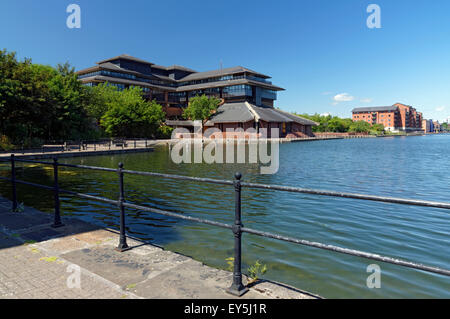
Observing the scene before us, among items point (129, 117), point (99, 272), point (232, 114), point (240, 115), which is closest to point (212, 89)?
point (232, 114)

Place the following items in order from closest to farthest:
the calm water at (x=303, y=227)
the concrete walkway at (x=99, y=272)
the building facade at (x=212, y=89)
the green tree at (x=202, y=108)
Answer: the concrete walkway at (x=99, y=272) → the calm water at (x=303, y=227) → the building facade at (x=212, y=89) → the green tree at (x=202, y=108)

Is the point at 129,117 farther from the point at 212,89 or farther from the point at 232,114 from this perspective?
the point at 212,89

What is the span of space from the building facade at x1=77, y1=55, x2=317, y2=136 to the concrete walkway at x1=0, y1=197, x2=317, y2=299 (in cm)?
6453

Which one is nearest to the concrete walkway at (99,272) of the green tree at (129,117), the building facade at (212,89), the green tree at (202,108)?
A: the green tree at (129,117)

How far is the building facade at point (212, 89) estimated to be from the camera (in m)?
71.9

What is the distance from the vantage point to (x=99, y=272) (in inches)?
148

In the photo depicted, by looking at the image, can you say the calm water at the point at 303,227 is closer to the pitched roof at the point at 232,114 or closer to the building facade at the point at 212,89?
the pitched roof at the point at 232,114

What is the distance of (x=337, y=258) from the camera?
6266 millimetres

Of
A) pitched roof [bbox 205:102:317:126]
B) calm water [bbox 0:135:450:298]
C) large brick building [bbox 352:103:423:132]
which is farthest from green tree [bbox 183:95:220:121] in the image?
large brick building [bbox 352:103:423:132]

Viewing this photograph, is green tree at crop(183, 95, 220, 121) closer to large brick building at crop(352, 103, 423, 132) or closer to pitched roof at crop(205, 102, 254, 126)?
pitched roof at crop(205, 102, 254, 126)

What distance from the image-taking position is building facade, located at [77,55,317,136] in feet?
236

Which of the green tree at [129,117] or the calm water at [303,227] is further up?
the green tree at [129,117]

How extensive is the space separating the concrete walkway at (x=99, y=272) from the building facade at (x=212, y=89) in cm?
6453
